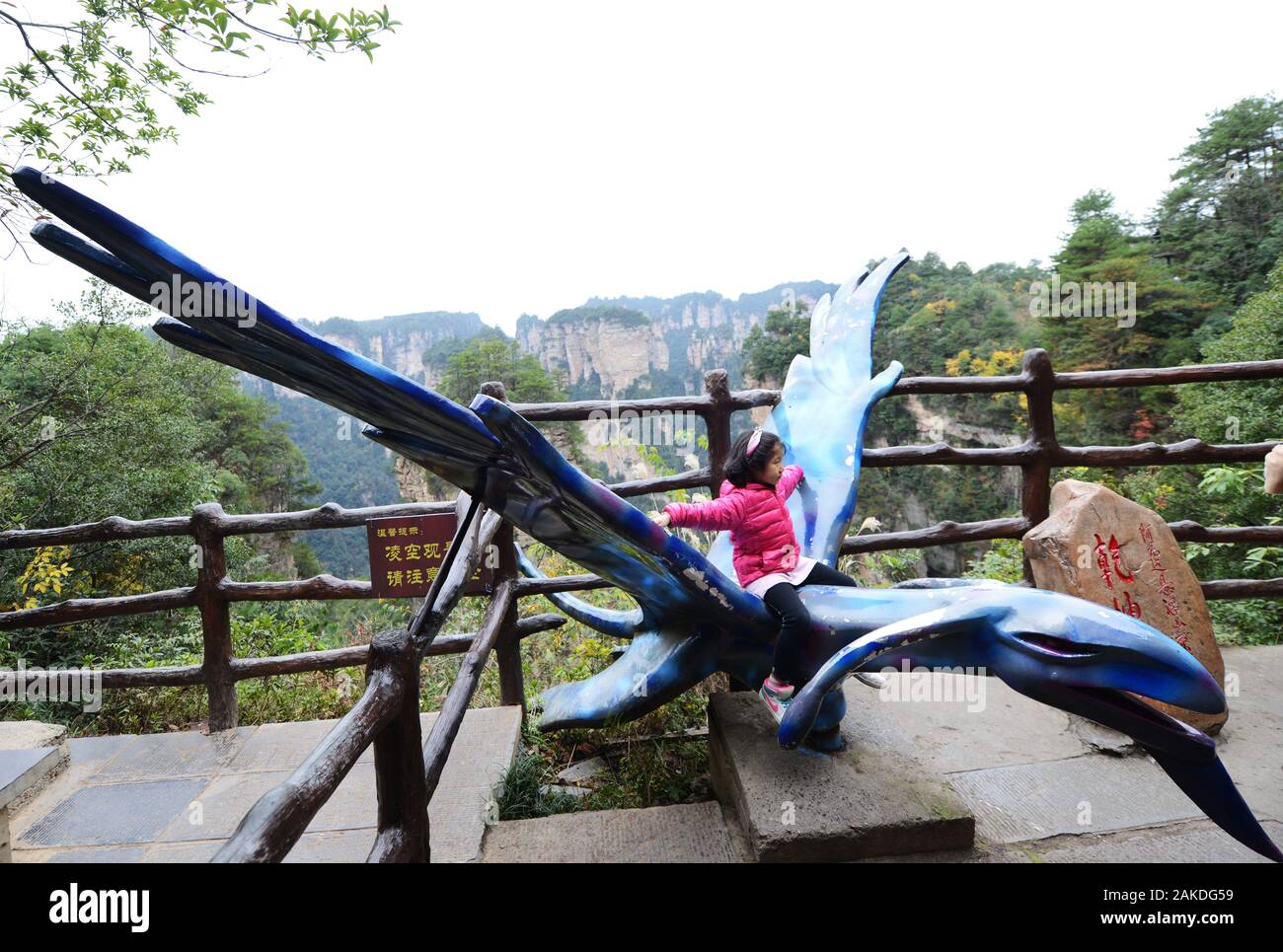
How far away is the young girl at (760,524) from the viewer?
2.11 meters

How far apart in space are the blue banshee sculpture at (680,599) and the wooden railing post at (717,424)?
32.6 inches

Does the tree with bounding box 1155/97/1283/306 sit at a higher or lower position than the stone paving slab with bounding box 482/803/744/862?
higher

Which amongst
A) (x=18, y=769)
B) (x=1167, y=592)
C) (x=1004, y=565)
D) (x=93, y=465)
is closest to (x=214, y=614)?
(x=18, y=769)

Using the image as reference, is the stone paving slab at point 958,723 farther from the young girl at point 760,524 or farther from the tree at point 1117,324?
the tree at point 1117,324

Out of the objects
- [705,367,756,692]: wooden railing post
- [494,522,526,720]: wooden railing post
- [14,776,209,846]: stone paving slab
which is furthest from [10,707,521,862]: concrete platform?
[705,367,756,692]: wooden railing post

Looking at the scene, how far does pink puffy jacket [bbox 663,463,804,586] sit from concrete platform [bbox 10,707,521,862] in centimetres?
125

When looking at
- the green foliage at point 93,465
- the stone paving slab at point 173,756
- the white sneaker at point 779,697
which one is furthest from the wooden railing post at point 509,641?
the green foliage at point 93,465

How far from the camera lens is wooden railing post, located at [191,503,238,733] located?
3164 millimetres

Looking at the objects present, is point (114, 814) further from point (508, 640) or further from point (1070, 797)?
point (1070, 797)

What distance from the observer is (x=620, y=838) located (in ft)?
7.45

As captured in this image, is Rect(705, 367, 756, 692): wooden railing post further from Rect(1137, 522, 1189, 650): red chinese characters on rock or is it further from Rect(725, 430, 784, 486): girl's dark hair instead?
Rect(1137, 522, 1189, 650): red chinese characters on rock

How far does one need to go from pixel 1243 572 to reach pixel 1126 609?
523cm

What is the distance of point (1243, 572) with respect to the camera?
21.4ft
